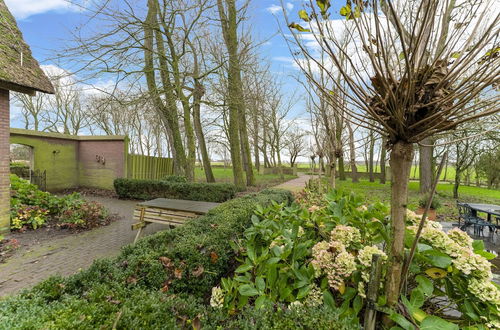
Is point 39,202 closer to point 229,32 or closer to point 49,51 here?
point 49,51

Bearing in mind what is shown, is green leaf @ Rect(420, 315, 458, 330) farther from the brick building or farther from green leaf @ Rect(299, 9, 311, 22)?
the brick building

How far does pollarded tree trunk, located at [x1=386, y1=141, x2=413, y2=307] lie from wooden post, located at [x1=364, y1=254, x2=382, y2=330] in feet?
0.27

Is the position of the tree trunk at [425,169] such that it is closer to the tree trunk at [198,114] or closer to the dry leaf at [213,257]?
the tree trunk at [198,114]

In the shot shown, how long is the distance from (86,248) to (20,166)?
10639 millimetres

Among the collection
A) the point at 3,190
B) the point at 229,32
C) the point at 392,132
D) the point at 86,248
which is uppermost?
the point at 229,32

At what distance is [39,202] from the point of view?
6645mm

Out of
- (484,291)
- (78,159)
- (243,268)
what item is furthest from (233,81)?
(484,291)

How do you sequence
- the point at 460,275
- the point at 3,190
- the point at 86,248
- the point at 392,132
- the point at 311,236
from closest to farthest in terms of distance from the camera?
the point at 392,132 < the point at 460,275 < the point at 311,236 < the point at 86,248 < the point at 3,190

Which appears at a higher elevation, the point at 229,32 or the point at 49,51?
the point at 229,32

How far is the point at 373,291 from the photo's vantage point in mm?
1298

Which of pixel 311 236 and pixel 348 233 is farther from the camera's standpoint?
pixel 311 236

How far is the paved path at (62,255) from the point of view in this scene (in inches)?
141

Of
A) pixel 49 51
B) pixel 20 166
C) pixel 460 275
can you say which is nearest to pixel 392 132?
pixel 460 275

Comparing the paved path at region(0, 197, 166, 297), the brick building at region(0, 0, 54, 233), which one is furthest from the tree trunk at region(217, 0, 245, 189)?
the brick building at region(0, 0, 54, 233)
